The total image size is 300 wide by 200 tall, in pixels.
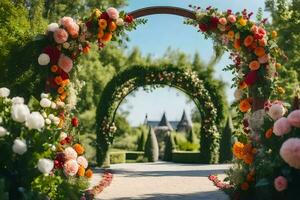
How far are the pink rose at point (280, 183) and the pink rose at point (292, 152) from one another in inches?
10.4

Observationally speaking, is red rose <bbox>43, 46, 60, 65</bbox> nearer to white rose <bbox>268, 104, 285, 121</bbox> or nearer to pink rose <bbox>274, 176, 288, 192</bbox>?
white rose <bbox>268, 104, 285, 121</bbox>

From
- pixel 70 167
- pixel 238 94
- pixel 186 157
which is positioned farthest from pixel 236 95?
pixel 186 157

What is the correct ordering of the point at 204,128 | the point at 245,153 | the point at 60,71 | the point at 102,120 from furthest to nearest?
the point at 204,128 < the point at 102,120 < the point at 60,71 < the point at 245,153

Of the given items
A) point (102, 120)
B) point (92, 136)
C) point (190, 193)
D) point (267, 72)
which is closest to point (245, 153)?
point (267, 72)

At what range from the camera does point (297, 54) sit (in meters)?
23.8

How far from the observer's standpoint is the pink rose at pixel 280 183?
4.71m

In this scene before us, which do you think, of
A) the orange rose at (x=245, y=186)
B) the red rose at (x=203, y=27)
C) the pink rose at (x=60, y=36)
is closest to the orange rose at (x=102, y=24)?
the pink rose at (x=60, y=36)

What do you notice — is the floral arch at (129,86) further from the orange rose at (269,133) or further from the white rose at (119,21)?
the orange rose at (269,133)

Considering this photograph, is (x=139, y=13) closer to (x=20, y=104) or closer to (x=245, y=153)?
(x=245, y=153)

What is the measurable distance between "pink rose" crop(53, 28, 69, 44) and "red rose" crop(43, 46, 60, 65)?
0.17 metres

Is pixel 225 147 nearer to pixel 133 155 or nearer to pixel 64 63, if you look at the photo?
pixel 133 155

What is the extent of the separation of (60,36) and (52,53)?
0.34 m

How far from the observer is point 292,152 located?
4.44 meters

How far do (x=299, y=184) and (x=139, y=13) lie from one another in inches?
203
